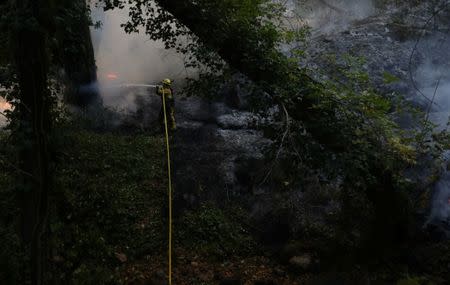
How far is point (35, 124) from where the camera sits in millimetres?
4000

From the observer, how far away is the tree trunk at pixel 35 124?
12.9 ft

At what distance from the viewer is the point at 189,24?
706 centimetres

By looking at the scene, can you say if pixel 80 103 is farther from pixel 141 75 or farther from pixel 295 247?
pixel 295 247

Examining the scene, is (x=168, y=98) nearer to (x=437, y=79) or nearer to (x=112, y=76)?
(x=112, y=76)

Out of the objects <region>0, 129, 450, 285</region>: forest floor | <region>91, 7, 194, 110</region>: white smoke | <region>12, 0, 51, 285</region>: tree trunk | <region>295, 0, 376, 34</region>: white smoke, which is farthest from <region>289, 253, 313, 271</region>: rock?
<region>295, 0, 376, 34</region>: white smoke

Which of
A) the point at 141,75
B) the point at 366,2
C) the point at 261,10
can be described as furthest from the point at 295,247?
the point at 366,2

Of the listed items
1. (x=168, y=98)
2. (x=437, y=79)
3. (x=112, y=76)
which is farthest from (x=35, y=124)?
Result: (x=112, y=76)

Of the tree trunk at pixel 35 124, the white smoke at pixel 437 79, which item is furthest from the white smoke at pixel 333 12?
the tree trunk at pixel 35 124

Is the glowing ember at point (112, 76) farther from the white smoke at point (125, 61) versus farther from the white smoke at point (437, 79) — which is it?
the white smoke at point (437, 79)

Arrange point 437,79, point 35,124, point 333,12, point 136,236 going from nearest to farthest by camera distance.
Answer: point 35,124
point 136,236
point 437,79
point 333,12

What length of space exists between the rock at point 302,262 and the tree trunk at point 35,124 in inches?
164

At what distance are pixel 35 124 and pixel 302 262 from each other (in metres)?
4.83

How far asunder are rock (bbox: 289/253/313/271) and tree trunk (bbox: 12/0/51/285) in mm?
4171

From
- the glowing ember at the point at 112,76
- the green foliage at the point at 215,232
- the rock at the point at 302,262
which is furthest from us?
the glowing ember at the point at 112,76
